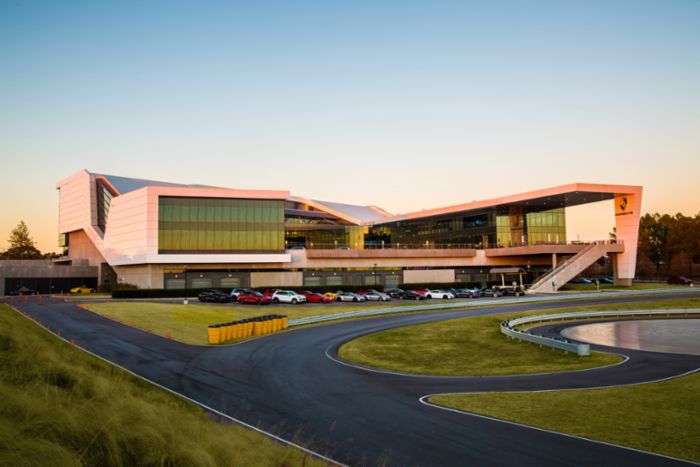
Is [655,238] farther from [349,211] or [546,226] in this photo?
[349,211]

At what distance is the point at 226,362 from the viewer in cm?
2706

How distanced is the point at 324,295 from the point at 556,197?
40255 mm

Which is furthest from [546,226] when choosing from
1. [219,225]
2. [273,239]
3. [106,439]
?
[106,439]

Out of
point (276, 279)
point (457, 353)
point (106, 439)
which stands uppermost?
point (106, 439)

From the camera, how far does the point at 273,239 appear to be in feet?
254

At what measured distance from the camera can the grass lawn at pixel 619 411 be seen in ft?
48.2

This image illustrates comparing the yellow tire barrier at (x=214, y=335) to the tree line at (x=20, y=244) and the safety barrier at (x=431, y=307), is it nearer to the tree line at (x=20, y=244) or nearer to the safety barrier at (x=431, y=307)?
the safety barrier at (x=431, y=307)

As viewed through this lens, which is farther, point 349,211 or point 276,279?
point 349,211

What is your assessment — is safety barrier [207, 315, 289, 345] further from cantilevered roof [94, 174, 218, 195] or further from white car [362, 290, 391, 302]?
cantilevered roof [94, 174, 218, 195]

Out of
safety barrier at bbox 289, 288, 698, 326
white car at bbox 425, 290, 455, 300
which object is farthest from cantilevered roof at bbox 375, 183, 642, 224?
white car at bbox 425, 290, 455, 300

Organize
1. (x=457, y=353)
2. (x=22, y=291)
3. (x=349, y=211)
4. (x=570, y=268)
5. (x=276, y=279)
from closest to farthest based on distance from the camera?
(x=457, y=353), (x=570, y=268), (x=276, y=279), (x=22, y=291), (x=349, y=211)

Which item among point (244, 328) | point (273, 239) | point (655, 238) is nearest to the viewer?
point (244, 328)

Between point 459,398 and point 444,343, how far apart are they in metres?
15.1

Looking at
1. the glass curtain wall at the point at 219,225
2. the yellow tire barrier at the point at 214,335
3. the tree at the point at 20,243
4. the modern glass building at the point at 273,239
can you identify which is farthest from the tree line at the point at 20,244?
the yellow tire barrier at the point at 214,335
